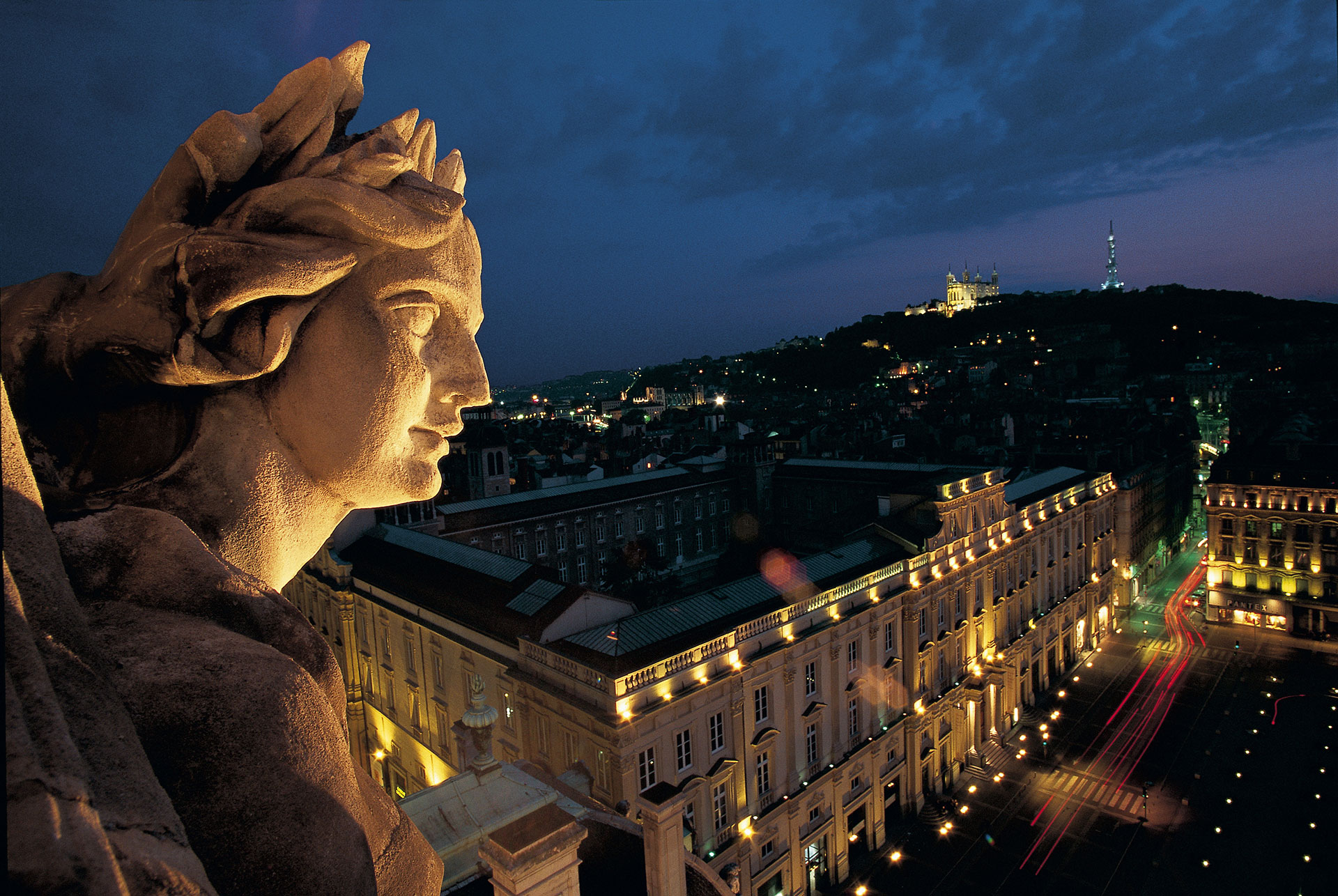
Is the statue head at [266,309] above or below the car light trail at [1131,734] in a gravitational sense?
above

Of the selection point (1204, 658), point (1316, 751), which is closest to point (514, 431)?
point (1204, 658)

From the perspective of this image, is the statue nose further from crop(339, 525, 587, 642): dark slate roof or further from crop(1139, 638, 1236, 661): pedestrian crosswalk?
crop(1139, 638, 1236, 661): pedestrian crosswalk

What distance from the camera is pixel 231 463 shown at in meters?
2.45

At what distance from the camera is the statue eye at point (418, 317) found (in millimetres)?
2625

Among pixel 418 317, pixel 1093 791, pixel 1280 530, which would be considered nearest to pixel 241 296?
pixel 418 317

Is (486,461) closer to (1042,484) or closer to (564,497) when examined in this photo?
(564,497)

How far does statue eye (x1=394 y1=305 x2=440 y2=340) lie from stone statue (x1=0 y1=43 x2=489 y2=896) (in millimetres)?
11

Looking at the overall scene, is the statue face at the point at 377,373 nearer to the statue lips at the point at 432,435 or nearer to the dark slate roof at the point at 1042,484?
the statue lips at the point at 432,435

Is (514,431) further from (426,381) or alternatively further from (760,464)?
(426,381)

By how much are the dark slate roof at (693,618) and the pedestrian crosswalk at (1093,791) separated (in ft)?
50.6

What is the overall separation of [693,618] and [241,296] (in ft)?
69.8

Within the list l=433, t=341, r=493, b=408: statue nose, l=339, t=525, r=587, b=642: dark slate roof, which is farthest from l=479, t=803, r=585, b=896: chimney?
→ l=339, t=525, r=587, b=642: dark slate roof

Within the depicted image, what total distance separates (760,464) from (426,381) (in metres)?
55.3

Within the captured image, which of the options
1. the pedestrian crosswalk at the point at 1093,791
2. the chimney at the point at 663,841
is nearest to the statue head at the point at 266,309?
the chimney at the point at 663,841
